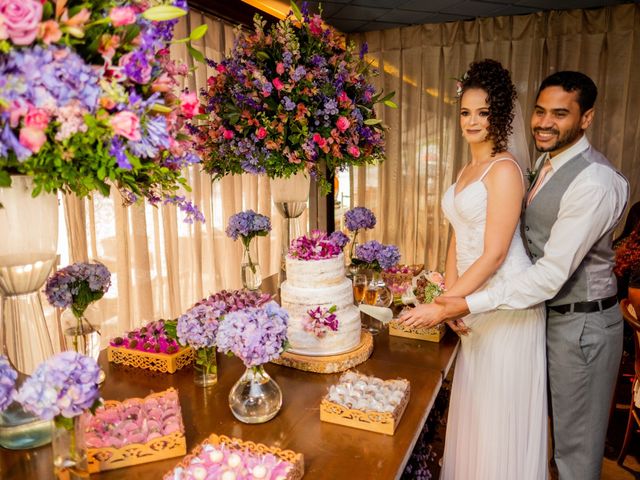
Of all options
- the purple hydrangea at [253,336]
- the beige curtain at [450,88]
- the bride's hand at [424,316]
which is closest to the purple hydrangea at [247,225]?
the bride's hand at [424,316]

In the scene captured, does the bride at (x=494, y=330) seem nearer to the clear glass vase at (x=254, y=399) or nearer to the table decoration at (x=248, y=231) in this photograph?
the clear glass vase at (x=254, y=399)

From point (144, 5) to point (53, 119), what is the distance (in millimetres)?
317

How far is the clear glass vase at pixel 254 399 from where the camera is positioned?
134 cm

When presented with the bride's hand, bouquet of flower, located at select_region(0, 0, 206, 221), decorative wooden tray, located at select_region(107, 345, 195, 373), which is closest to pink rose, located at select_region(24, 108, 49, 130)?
bouquet of flower, located at select_region(0, 0, 206, 221)

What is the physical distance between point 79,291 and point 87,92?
32.3 inches

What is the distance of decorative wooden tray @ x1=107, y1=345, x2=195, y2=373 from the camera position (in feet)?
5.40

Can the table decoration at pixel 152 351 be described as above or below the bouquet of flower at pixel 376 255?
below

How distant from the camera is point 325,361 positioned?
5.39 feet

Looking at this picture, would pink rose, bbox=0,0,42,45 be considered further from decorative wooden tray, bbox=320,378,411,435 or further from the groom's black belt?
the groom's black belt

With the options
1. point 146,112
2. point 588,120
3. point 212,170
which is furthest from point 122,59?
point 588,120

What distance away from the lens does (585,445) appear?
210 centimetres


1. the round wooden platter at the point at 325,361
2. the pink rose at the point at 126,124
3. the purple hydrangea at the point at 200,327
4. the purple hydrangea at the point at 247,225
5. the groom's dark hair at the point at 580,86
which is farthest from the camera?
the purple hydrangea at the point at 247,225

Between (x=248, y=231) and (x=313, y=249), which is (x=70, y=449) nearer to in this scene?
(x=313, y=249)

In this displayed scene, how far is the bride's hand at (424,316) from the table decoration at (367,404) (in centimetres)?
38
